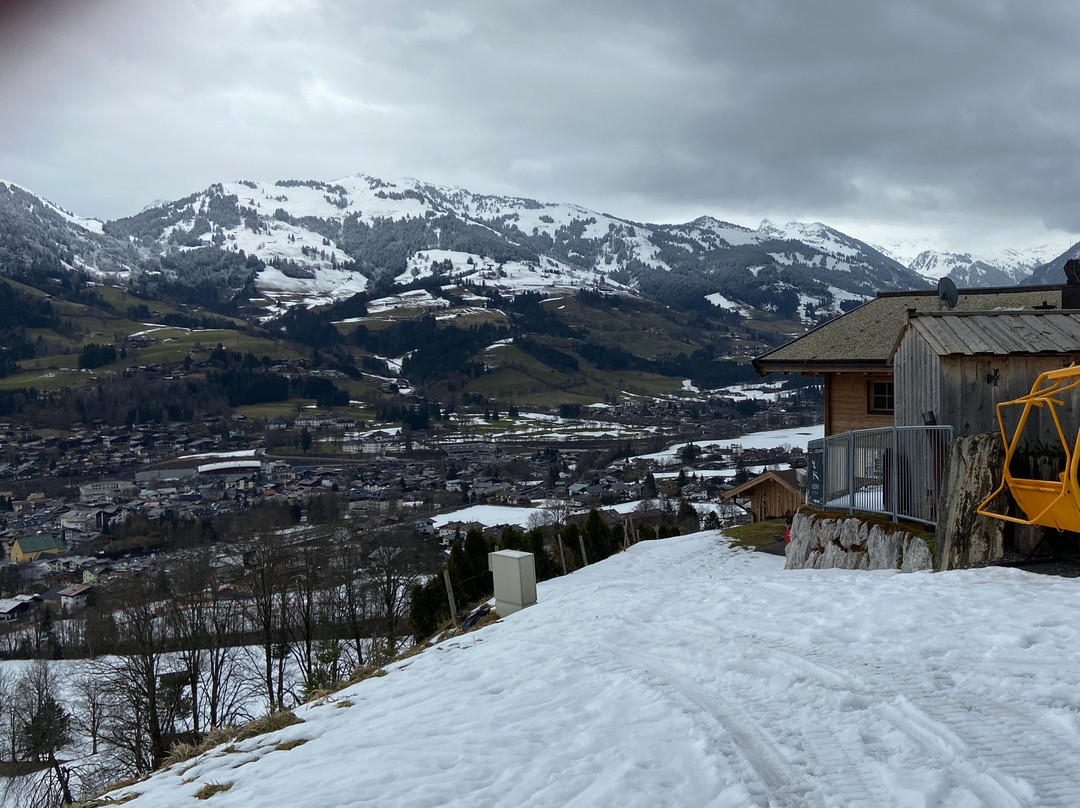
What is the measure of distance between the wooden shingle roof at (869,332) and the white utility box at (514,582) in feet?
34.8

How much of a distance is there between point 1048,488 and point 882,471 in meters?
4.31

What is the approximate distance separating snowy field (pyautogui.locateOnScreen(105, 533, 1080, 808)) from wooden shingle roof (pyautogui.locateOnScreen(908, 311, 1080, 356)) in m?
3.54

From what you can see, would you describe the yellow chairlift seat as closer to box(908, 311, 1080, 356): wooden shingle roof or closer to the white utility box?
box(908, 311, 1080, 356): wooden shingle roof

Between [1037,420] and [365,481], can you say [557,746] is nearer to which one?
[1037,420]

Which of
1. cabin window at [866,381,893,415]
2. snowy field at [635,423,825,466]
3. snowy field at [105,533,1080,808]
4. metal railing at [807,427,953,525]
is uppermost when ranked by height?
cabin window at [866,381,893,415]

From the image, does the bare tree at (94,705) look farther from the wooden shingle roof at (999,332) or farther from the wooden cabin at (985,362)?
the wooden shingle roof at (999,332)

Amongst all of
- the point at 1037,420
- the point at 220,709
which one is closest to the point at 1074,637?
the point at 1037,420

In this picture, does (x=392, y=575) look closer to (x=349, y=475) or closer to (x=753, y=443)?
(x=349, y=475)

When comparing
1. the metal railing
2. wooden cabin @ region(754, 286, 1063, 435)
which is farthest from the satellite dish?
the metal railing

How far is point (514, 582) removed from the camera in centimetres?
1514

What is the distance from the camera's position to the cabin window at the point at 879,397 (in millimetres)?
20688

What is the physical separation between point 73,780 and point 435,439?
12520 cm

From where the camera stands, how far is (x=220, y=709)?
42.0 meters

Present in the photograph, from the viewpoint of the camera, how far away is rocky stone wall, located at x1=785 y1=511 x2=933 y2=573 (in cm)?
1175
